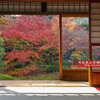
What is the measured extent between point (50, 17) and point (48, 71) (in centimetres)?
246

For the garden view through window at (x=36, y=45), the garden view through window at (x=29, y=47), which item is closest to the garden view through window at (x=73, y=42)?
the garden view through window at (x=36, y=45)

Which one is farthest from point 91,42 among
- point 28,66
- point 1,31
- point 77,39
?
point 1,31

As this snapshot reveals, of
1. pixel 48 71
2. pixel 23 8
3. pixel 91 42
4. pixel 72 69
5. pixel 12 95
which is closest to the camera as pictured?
pixel 12 95

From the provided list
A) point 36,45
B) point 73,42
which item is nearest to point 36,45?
point 36,45

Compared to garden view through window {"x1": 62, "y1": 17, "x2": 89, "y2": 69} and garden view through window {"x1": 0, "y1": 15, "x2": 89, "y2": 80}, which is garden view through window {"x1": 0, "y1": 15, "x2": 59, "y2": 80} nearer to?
garden view through window {"x1": 0, "y1": 15, "x2": 89, "y2": 80}

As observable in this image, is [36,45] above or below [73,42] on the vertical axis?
below

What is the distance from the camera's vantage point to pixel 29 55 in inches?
265

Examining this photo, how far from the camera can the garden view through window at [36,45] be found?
654cm

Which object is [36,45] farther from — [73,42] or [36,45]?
[73,42]

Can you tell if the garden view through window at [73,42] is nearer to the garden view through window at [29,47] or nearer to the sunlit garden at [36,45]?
the sunlit garden at [36,45]

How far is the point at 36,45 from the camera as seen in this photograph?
267 inches

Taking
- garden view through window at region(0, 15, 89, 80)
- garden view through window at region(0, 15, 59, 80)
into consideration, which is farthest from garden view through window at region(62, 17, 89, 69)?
garden view through window at region(0, 15, 59, 80)

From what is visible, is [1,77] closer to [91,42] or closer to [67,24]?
[67,24]

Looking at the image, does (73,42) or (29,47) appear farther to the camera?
(29,47)
